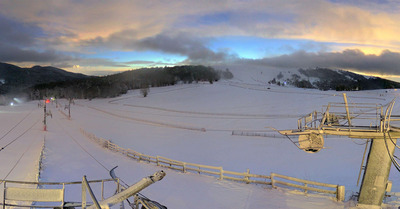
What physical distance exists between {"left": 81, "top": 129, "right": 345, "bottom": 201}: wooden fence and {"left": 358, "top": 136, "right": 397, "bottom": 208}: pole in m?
1.14

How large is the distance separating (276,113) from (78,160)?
50.2 metres

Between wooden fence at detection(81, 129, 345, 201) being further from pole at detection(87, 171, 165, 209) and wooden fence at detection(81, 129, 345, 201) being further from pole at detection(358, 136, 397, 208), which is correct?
pole at detection(87, 171, 165, 209)

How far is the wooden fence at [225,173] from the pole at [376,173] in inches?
44.8

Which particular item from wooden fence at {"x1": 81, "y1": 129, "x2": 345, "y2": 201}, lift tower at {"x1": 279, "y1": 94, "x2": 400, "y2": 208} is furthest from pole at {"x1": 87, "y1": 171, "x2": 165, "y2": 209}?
wooden fence at {"x1": 81, "y1": 129, "x2": 345, "y2": 201}

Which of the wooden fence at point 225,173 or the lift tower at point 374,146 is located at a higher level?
the lift tower at point 374,146

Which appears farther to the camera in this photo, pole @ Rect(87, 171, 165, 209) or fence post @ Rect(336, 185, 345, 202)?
fence post @ Rect(336, 185, 345, 202)

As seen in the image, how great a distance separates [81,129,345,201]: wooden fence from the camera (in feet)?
43.8

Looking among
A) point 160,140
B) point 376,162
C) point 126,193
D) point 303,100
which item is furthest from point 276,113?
point 126,193

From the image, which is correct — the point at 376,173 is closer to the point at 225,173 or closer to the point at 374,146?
the point at 374,146

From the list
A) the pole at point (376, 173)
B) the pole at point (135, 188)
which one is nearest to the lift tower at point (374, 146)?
the pole at point (376, 173)

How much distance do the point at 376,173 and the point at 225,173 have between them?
37.5 feet

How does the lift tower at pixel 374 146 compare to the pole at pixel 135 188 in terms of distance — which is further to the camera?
the lift tower at pixel 374 146

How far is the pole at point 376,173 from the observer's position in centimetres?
1158

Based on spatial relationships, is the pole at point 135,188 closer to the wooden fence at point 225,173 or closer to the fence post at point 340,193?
the wooden fence at point 225,173
